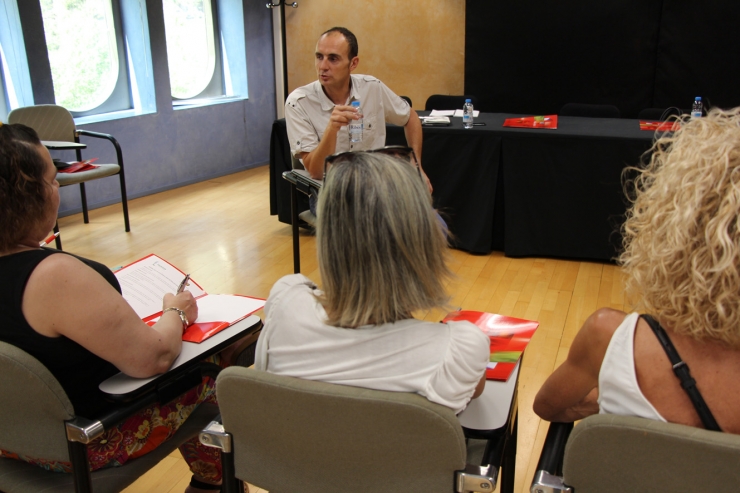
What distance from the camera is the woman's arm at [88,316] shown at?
120 centimetres

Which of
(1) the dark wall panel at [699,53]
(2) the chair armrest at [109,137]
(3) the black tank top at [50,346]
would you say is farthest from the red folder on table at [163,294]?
(1) the dark wall panel at [699,53]

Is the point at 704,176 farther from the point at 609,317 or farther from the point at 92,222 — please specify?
the point at 92,222

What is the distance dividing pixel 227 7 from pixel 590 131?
14.7 ft

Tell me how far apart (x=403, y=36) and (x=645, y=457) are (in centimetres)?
641

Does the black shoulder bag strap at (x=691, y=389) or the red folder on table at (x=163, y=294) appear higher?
the black shoulder bag strap at (x=691, y=389)

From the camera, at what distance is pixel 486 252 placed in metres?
4.03

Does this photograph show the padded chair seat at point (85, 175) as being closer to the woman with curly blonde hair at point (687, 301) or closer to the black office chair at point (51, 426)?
the black office chair at point (51, 426)

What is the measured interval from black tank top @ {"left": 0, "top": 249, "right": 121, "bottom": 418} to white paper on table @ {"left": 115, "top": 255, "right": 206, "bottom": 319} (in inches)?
9.3

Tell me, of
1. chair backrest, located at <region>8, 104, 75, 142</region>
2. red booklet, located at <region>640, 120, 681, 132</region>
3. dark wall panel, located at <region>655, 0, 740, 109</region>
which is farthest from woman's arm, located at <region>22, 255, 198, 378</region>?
dark wall panel, located at <region>655, 0, 740, 109</region>

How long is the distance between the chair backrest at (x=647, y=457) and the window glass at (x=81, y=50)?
5280 mm

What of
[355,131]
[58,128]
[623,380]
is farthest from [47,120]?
[623,380]

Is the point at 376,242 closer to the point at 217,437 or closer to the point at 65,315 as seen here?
the point at 217,437

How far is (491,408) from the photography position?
1159mm

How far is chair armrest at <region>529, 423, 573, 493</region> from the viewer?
1.00 metres
